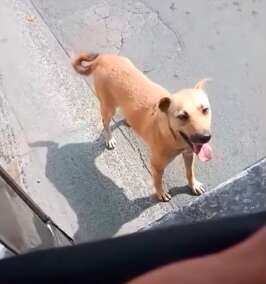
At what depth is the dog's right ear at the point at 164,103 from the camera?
296cm

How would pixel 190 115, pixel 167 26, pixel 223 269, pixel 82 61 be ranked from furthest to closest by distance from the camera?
pixel 167 26 → pixel 82 61 → pixel 190 115 → pixel 223 269

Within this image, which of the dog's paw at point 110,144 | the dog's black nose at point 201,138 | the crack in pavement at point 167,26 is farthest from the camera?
the crack in pavement at point 167,26

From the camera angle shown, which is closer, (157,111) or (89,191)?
(157,111)

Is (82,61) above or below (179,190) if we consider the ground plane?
above

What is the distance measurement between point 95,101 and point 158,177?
95cm

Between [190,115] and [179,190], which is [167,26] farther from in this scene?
[190,115]

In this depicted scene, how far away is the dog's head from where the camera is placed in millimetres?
2934

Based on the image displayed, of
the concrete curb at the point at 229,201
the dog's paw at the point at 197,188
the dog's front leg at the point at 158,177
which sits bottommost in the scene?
the dog's paw at the point at 197,188

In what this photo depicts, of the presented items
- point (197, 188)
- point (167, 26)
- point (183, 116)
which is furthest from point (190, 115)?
point (167, 26)

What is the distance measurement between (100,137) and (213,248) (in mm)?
3021

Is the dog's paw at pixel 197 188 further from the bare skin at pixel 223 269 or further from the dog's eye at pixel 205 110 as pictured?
the bare skin at pixel 223 269

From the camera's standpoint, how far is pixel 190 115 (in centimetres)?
293

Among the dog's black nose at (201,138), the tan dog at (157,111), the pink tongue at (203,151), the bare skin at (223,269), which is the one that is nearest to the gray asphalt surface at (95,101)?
the tan dog at (157,111)

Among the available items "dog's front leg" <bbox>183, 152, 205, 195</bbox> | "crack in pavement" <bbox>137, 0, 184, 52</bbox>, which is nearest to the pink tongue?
"dog's front leg" <bbox>183, 152, 205, 195</bbox>
